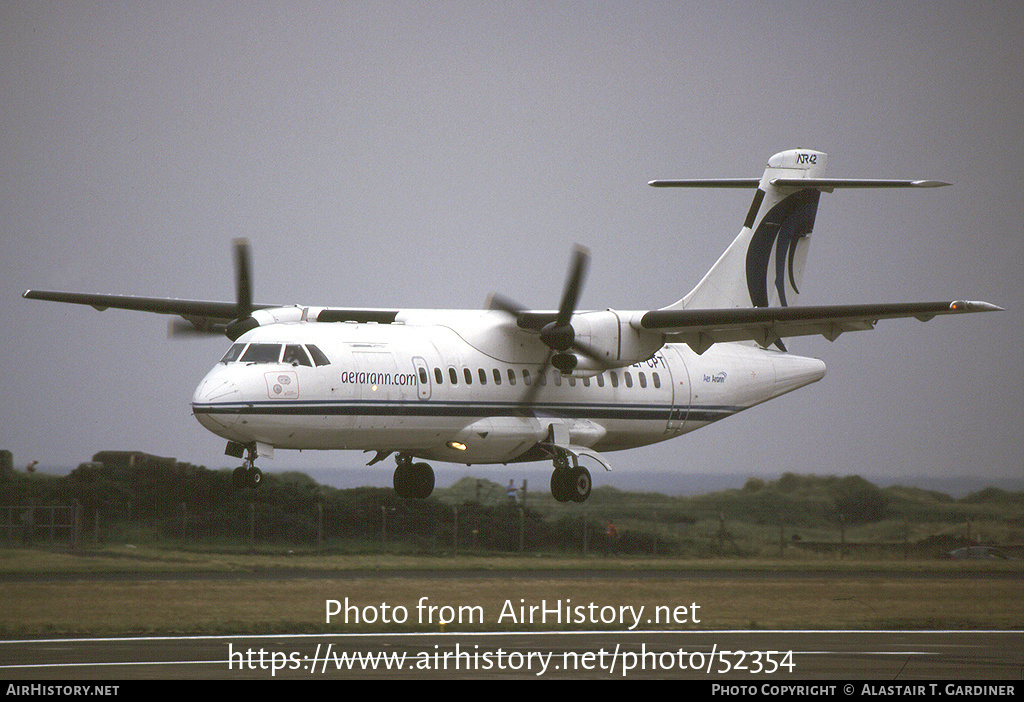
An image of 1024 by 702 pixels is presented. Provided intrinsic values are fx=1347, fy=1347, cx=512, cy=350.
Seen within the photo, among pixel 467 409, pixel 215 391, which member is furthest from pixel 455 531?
pixel 215 391

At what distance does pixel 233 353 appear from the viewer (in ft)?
74.9

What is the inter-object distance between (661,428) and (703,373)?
5.43 feet

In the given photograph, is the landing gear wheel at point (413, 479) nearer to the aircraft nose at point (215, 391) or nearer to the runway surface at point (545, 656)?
the runway surface at point (545, 656)

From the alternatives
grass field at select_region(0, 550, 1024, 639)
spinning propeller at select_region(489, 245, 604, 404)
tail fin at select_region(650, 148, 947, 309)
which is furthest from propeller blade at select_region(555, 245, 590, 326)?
grass field at select_region(0, 550, 1024, 639)

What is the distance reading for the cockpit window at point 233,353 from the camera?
22688mm

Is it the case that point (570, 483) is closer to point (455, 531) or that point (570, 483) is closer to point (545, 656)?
point (545, 656)

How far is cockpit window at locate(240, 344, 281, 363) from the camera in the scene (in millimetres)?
22719

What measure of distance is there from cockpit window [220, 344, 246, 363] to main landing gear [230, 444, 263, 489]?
1.47 m

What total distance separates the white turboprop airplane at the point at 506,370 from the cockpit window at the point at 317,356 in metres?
0.02

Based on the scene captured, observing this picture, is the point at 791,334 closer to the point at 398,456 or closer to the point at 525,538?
the point at 398,456

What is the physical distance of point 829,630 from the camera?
36.7 meters

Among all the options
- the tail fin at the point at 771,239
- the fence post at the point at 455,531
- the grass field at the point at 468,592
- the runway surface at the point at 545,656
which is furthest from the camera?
the fence post at the point at 455,531

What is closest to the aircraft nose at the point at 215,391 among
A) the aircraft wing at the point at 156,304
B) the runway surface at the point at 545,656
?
the aircraft wing at the point at 156,304
